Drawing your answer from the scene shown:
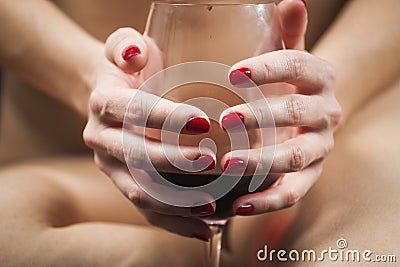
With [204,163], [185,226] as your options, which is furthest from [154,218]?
[204,163]

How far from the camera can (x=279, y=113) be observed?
1.90ft

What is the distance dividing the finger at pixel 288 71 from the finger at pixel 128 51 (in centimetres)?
9

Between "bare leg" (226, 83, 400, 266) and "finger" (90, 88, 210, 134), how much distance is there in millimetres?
189

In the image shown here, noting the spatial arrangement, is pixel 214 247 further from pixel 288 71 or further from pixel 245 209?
pixel 288 71

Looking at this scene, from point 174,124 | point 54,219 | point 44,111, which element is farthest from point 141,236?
point 44,111

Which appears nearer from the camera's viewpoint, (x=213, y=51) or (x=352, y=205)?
(x=213, y=51)

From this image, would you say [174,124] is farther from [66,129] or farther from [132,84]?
[66,129]

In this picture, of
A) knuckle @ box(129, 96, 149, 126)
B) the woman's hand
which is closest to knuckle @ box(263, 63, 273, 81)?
the woman's hand

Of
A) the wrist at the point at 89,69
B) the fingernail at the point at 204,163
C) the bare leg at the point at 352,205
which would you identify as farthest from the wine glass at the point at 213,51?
the wrist at the point at 89,69

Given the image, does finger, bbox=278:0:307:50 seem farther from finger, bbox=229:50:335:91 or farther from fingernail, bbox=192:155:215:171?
fingernail, bbox=192:155:215:171

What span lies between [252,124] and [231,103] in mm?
26

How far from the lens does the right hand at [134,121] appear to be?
1.87 feet

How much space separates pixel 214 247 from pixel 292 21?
0.23 meters

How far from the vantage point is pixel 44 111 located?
38.9 inches
